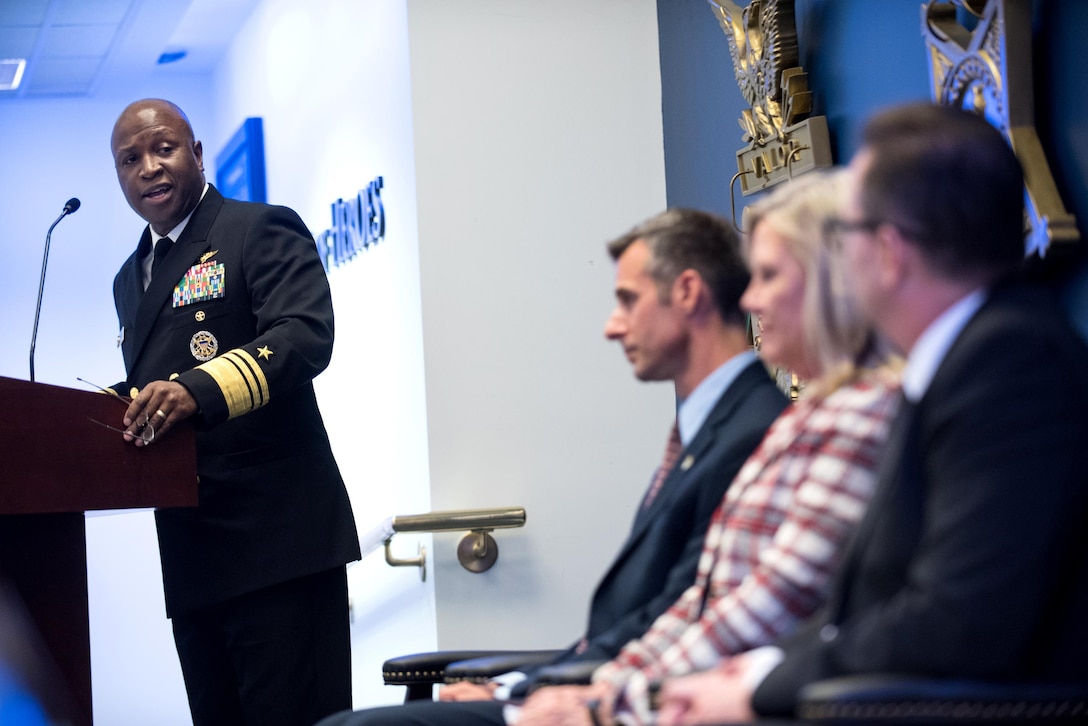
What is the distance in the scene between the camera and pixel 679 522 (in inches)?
70.5

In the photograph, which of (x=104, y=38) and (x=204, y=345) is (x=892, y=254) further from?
(x=104, y=38)

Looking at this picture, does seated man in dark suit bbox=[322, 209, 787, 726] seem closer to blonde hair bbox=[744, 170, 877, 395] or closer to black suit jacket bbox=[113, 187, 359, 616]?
blonde hair bbox=[744, 170, 877, 395]

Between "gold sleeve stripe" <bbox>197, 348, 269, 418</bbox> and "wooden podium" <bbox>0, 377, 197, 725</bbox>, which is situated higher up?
"gold sleeve stripe" <bbox>197, 348, 269, 418</bbox>

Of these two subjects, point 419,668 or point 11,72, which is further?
point 11,72

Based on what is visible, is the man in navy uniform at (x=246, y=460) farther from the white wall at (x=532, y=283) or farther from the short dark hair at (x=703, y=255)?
the short dark hair at (x=703, y=255)

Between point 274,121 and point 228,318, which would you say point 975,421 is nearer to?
→ point 228,318

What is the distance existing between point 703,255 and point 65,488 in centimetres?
116

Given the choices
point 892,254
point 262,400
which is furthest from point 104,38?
point 892,254

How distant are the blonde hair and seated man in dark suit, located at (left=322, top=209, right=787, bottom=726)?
0.84ft

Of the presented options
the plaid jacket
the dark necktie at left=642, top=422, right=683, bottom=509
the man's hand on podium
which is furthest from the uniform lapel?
the plaid jacket

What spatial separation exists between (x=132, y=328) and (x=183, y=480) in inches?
25.9

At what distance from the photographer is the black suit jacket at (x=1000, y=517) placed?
114cm

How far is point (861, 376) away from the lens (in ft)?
4.98

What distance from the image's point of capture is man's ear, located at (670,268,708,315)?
1.91m
